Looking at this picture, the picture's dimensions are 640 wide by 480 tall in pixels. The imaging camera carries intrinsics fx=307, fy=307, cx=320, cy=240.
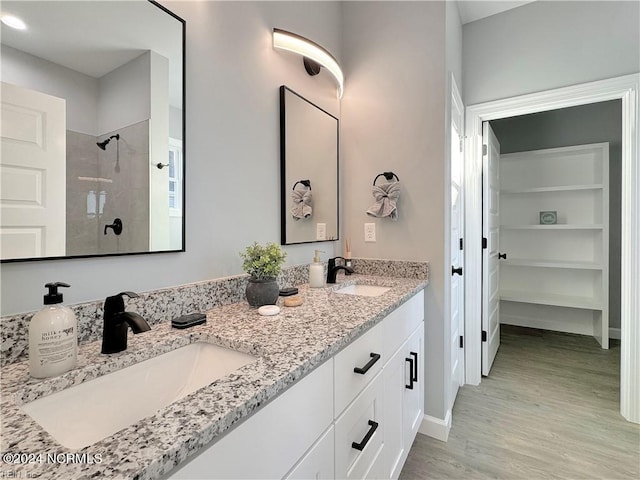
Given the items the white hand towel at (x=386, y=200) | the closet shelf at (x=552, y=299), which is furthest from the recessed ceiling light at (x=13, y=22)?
the closet shelf at (x=552, y=299)

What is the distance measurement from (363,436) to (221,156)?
1.14 metres

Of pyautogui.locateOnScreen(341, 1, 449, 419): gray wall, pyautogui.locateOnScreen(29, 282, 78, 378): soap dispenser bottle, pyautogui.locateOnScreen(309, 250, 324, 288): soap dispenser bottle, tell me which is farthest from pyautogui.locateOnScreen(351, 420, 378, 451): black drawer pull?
pyautogui.locateOnScreen(341, 1, 449, 419): gray wall

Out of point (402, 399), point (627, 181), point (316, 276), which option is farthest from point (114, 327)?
point (627, 181)

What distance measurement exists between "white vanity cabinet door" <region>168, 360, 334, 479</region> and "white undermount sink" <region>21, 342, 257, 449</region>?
0.60 feet

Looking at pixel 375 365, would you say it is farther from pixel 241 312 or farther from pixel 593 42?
pixel 593 42

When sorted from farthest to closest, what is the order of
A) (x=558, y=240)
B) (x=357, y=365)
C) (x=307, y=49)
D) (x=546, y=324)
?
(x=546, y=324)
(x=558, y=240)
(x=307, y=49)
(x=357, y=365)

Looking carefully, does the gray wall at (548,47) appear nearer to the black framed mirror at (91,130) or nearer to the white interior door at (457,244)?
the white interior door at (457,244)

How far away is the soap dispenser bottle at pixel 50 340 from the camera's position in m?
0.62

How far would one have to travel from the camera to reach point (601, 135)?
10.6 ft

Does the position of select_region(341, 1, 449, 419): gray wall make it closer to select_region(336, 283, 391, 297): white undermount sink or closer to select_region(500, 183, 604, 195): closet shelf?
select_region(336, 283, 391, 297): white undermount sink

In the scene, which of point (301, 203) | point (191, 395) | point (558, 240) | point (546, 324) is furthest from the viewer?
point (546, 324)

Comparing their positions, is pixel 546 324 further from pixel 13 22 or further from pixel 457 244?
pixel 13 22

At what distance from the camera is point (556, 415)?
199 cm

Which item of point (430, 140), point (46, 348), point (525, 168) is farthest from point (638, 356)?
point (46, 348)
